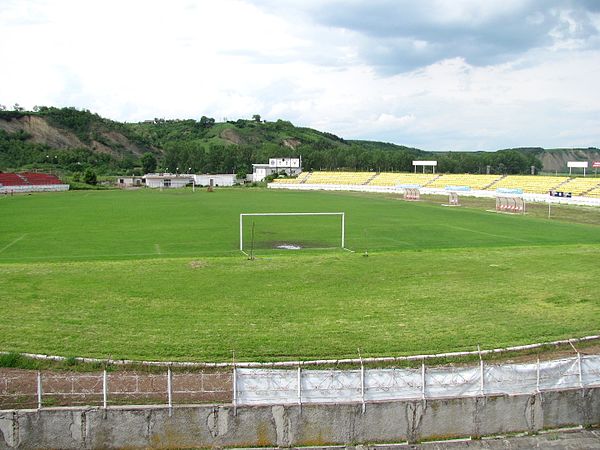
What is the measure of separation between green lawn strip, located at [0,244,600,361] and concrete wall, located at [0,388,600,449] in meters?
3.71

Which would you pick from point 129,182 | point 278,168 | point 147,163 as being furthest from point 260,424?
point 147,163

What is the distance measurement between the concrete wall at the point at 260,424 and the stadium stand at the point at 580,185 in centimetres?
A: 7269

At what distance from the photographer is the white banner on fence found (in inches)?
441

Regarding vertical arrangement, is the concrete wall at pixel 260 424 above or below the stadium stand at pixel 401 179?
below

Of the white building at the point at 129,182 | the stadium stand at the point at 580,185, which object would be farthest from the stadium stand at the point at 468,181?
the white building at the point at 129,182

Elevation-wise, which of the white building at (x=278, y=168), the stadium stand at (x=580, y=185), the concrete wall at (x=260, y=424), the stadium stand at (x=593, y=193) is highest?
the white building at (x=278, y=168)

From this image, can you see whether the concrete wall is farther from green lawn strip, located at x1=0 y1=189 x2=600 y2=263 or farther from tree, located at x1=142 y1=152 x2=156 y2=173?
tree, located at x1=142 y1=152 x2=156 y2=173

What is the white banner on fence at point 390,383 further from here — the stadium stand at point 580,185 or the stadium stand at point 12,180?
the stadium stand at point 12,180

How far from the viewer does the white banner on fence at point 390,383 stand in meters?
11.2

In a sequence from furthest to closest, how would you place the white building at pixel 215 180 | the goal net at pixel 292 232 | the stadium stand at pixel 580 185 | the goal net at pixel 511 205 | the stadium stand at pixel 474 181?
the white building at pixel 215 180, the stadium stand at pixel 474 181, the stadium stand at pixel 580 185, the goal net at pixel 511 205, the goal net at pixel 292 232

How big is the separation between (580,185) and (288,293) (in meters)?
70.1

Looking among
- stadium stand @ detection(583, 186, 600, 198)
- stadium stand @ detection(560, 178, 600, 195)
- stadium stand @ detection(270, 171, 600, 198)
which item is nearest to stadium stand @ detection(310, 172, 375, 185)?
stadium stand @ detection(270, 171, 600, 198)

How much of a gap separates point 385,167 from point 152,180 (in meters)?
66.0

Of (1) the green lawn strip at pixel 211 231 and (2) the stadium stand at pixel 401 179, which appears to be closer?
(1) the green lawn strip at pixel 211 231
